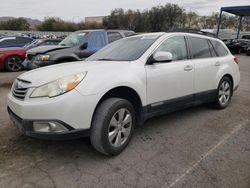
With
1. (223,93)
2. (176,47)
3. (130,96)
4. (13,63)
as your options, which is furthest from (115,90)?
(13,63)

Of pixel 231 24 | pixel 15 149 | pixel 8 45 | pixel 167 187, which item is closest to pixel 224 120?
pixel 167 187

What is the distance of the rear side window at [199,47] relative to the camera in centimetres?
469

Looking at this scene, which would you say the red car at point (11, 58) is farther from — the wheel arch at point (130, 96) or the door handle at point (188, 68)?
the wheel arch at point (130, 96)

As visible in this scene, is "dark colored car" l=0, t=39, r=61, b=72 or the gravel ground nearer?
the gravel ground

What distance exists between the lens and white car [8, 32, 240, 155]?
9.72 ft

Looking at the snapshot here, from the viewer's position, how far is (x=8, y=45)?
12.8 meters

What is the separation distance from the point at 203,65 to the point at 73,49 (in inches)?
174

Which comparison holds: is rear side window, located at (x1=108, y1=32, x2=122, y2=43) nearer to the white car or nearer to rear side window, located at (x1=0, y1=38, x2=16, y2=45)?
the white car

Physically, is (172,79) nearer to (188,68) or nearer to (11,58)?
(188,68)

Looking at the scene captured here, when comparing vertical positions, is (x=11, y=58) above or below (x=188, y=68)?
below

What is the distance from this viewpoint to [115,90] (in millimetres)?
3477

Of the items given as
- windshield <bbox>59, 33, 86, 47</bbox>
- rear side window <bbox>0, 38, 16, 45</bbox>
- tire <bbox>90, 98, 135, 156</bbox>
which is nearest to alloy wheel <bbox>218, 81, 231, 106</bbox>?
tire <bbox>90, 98, 135, 156</bbox>

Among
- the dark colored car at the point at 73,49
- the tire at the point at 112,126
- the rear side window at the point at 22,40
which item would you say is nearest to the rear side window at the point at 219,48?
the tire at the point at 112,126

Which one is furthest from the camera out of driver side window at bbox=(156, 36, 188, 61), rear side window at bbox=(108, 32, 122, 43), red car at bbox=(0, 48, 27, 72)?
red car at bbox=(0, 48, 27, 72)
